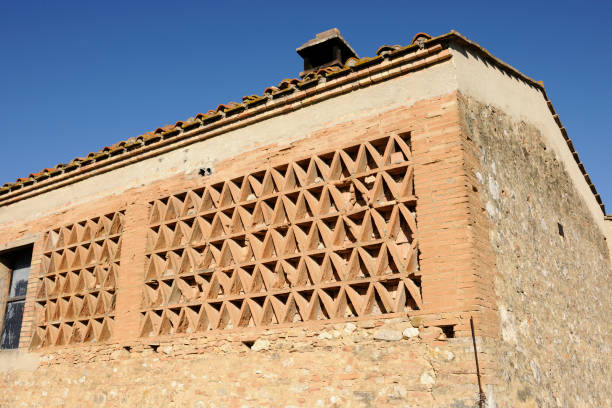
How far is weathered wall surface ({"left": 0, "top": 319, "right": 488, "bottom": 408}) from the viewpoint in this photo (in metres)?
5.45

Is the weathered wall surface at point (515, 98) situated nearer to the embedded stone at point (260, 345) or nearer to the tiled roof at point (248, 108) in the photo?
the tiled roof at point (248, 108)

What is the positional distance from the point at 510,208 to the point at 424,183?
1.27 meters

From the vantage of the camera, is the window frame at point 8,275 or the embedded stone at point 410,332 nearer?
the embedded stone at point 410,332

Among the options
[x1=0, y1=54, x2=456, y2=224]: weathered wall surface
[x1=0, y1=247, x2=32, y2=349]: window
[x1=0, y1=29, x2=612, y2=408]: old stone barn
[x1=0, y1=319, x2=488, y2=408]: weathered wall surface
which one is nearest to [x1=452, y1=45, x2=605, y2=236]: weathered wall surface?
[x1=0, y1=29, x2=612, y2=408]: old stone barn

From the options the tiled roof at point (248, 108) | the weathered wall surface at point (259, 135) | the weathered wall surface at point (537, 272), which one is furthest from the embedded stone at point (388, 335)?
the tiled roof at point (248, 108)

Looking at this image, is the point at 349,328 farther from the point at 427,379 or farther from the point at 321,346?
→ the point at 427,379

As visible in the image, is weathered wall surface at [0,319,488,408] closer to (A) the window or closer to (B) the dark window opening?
(B) the dark window opening

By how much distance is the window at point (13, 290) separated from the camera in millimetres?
9578

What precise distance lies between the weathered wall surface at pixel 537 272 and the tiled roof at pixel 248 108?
0.73 meters

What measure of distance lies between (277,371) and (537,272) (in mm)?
3192

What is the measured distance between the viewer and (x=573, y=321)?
775cm

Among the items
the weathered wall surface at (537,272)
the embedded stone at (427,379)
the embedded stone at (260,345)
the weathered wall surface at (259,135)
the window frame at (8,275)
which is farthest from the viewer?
the window frame at (8,275)

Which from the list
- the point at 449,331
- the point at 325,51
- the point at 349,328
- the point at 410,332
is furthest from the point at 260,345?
the point at 325,51

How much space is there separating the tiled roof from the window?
1.04m
